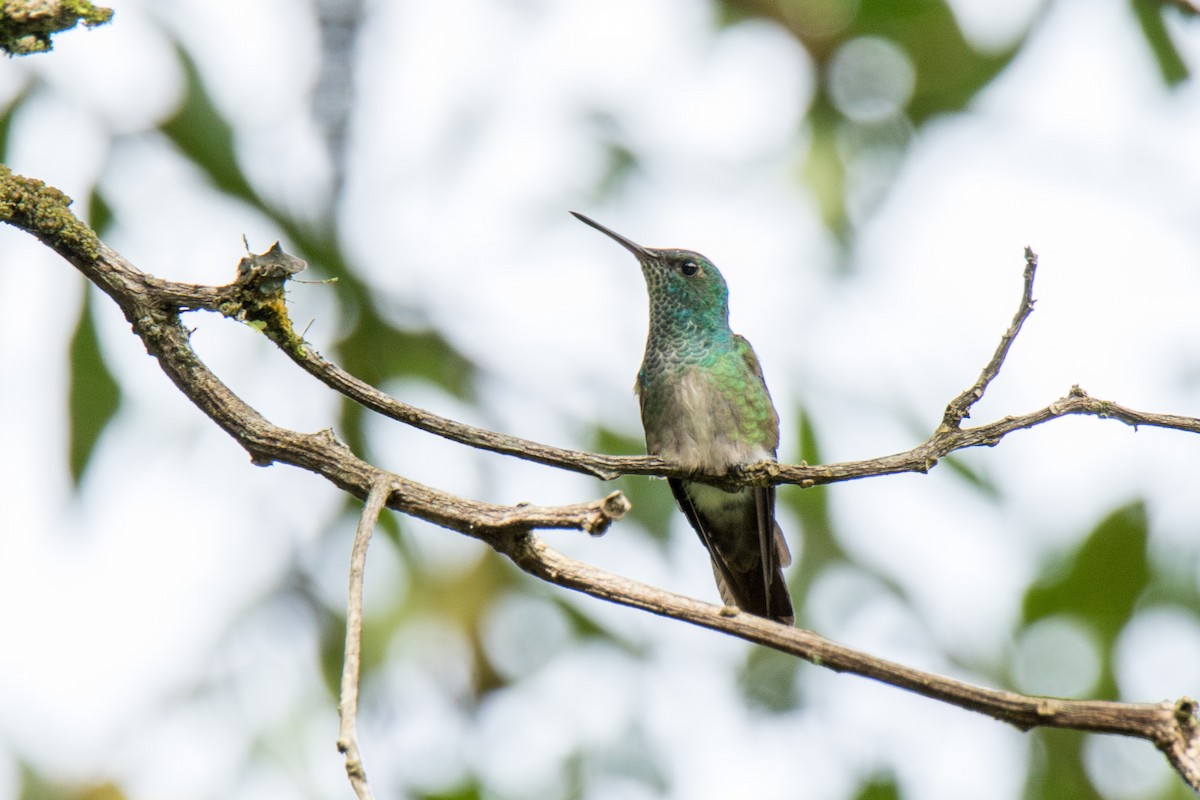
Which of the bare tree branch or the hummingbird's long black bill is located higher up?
the hummingbird's long black bill

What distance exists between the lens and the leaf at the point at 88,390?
3.58 meters

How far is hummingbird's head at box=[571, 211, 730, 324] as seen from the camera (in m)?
4.56

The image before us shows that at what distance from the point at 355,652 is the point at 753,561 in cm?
Answer: 277

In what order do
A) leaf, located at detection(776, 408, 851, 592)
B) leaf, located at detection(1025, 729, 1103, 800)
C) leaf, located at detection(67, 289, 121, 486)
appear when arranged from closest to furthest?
leaf, located at detection(67, 289, 121, 486) → leaf, located at detection(1025, 729, 1103, 800) → leaf, located at detection(776, 408, 851, 592)

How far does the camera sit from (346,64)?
434 cm

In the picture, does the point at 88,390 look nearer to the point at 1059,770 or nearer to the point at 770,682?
the point at 770,682

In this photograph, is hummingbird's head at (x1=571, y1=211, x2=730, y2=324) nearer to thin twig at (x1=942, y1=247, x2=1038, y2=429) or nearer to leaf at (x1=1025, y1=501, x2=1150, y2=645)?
leaf at (x1=1025, y1=501, x2=1150, y2=645)

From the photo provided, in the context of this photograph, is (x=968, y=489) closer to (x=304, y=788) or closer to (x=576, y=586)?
(x=304, y=788)

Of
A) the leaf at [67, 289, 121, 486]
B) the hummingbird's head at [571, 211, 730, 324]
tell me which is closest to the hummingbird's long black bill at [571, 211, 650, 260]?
the hummingbird's head at [571, 211, 730, 324]

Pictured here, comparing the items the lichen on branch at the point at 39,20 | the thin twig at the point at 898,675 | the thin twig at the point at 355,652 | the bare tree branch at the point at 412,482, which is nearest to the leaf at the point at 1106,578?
the bare tree branch at the point at 412,482

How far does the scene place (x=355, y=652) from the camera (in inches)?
53.3

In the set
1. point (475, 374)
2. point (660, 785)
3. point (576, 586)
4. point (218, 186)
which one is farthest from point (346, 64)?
point (576, 586)

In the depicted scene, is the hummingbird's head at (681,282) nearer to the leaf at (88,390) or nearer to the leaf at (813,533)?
the leaf at (813,533)

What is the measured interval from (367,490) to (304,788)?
291 cm
